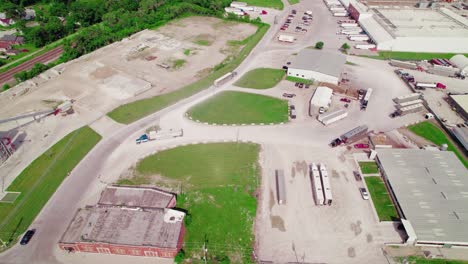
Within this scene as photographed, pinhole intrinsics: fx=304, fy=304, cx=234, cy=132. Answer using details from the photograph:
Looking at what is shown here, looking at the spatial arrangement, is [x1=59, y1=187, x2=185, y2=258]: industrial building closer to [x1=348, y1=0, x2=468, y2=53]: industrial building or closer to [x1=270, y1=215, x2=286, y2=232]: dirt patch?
[x1=270, y1=215, x2=286, y2=232]: dirt patch

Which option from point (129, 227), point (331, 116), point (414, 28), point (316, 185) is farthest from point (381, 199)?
point (414, 28)

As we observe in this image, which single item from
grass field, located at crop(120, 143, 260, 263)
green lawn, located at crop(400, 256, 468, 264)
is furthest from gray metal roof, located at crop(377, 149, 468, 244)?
grass field, located at crop(120, 143, 260, 263)

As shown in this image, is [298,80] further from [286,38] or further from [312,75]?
[286,38]

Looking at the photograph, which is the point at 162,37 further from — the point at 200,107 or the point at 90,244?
the point at 90,244

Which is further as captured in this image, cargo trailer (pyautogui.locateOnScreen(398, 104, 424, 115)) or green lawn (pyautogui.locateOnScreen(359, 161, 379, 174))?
cargo trailer (pyautogui.locateOnScreen(398, 104, 424, 115))

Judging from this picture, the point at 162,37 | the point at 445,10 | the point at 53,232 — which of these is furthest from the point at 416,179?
the point at 445,10

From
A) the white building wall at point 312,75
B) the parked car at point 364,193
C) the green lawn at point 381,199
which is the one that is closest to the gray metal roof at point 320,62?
the white building wall at point 312,75

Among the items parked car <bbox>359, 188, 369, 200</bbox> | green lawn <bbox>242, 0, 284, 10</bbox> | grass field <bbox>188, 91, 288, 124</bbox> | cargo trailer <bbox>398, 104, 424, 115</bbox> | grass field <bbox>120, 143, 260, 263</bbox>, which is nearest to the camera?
grass field <bbox>120, 143, 260, 263</bbox>
